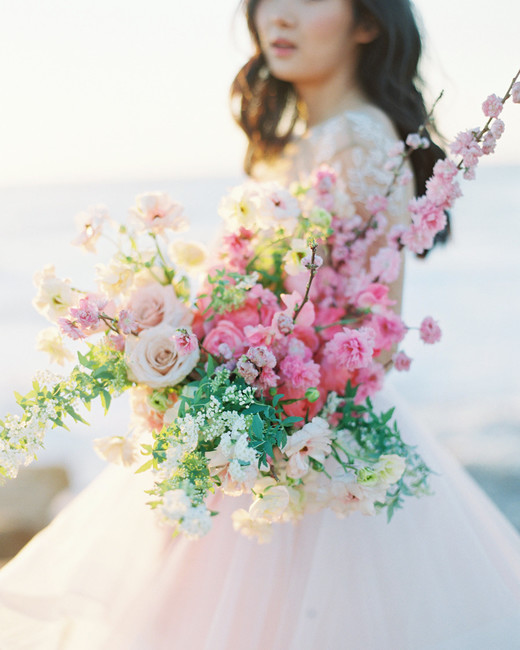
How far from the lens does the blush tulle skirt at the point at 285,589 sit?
170cm

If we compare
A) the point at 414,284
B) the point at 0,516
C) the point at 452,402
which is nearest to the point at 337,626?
the point at 0,516

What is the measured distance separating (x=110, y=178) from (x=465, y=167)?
2130cm

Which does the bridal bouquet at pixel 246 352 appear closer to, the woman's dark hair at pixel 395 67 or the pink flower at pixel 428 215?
the pink flower at pixel 428 215

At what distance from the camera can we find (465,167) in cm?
140

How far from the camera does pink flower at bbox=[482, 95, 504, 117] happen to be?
1315 millimetres

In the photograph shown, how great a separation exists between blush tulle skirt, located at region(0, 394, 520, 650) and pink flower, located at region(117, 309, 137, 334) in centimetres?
67

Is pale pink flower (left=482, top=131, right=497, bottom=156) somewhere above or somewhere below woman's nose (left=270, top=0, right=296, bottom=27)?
below

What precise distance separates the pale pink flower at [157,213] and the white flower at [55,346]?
0.32 meters

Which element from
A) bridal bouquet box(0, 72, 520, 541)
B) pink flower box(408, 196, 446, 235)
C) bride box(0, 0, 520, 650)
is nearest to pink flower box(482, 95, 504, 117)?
bridal bouquet box(0, 72, 520, 541)

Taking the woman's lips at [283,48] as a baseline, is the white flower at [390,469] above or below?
below

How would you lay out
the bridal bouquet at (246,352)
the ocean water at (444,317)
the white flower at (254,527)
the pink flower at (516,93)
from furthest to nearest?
the ocean water at (444,317)
the white flower at (254,527)
the pink flower at (516,93)
the bridal bouquet at (246,352)

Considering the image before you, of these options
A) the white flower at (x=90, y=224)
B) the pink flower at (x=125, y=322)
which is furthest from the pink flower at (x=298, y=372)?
the white flower at (x=90, y=224)

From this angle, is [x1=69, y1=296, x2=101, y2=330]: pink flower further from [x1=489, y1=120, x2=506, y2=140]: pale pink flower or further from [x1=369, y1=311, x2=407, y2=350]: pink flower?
[x1=489, y1=120, x2=506, y2=140]: pale pink flower

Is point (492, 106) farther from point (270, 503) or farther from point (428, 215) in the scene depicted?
point (270, 503)
